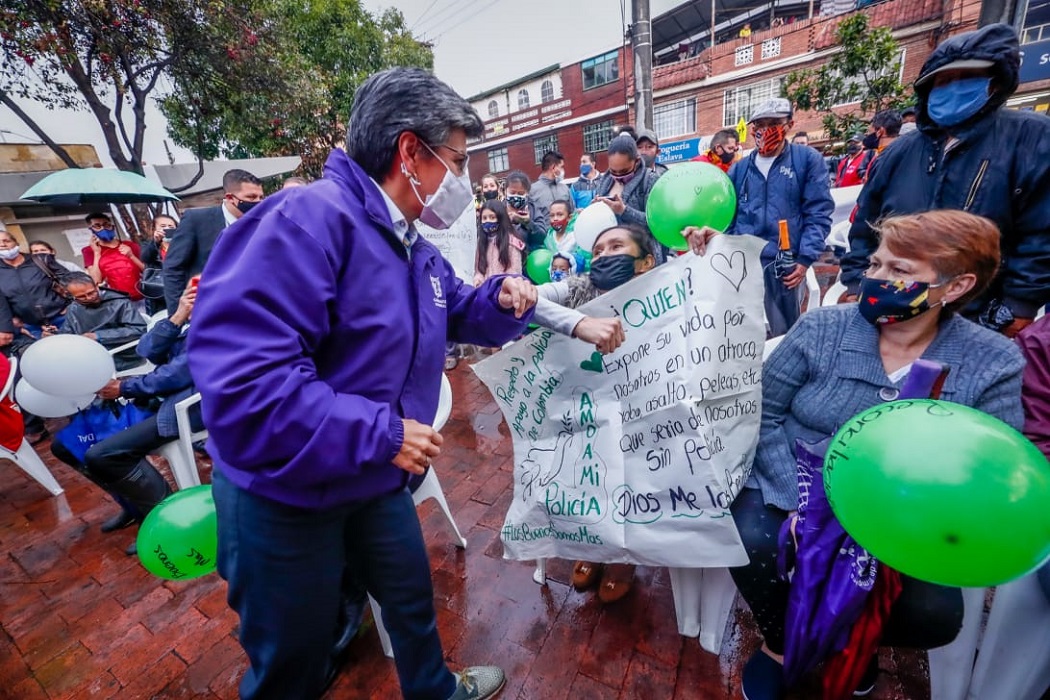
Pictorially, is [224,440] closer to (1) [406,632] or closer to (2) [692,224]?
(1) [406,632]

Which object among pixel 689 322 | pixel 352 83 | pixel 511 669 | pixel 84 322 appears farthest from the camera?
pixel 352 83

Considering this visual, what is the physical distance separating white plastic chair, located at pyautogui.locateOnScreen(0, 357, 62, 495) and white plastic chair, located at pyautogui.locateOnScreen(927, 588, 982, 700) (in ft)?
17.2

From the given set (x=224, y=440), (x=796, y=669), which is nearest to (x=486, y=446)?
(x=796, y=669)

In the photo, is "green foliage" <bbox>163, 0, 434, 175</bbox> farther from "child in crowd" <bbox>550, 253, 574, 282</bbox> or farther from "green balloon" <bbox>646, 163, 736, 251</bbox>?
"green balloon" <bbox>646, 163, 736, 251</bbox>

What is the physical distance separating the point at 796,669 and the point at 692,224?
1627mm

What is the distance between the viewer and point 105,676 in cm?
192

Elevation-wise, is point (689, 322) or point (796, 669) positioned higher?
point (689, 322)

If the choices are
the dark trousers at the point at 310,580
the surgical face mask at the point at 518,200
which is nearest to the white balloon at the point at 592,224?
the dark trousers at the point at 310,580

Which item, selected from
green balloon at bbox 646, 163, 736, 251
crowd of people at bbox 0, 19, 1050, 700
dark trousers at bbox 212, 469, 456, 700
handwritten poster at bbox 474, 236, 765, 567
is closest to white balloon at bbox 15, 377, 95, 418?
crowd of people at bbox 0, 19, 1050, 700

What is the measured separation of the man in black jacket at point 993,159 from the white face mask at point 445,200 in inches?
86.6

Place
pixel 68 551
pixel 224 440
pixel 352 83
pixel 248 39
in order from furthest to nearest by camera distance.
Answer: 1. pixel 352 83
2. pixel 248 39
3. pixel 68 551
4. pixel 224 440

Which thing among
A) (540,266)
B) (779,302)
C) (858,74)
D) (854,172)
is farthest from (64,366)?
(858,74)

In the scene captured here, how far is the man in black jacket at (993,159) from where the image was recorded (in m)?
1.87

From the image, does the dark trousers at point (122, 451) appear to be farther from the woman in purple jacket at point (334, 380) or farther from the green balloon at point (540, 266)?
the green balloon at point (540, 266)
